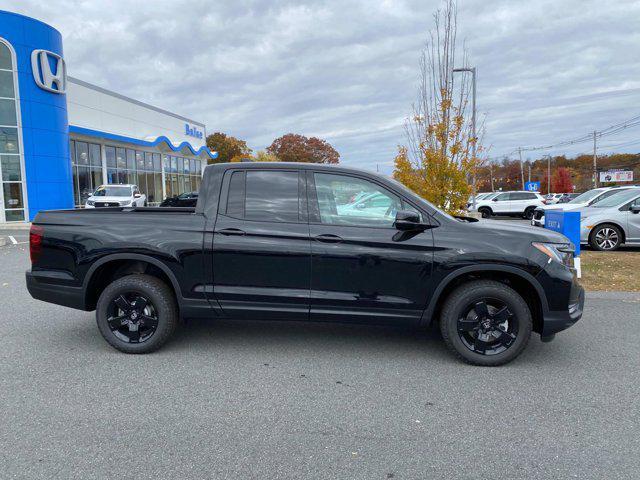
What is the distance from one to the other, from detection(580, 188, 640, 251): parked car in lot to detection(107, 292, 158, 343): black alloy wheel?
34.9ft

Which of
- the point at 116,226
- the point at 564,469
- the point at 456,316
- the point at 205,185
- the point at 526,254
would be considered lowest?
the point at 564,469

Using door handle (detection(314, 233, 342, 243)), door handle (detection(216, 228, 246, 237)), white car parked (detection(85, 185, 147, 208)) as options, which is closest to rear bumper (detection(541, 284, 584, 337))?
door handle (detection(314, 233, 342, 243))

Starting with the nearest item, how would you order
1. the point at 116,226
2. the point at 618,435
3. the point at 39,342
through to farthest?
the point at 618,435 → the point at 116,226 → the point at 39,342

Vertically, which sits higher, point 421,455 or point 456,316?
point 456,316

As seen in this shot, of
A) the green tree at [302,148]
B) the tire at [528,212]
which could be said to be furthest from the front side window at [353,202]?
the green tree at [302,148]

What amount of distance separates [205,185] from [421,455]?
9.98ft

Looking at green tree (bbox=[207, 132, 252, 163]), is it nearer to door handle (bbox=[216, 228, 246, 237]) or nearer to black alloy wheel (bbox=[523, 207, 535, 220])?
black alloy wheel (bbox=[523, 207, 535, 220])

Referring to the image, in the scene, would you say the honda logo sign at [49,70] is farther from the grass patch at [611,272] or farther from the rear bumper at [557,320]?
the rear bumper at [557,320]

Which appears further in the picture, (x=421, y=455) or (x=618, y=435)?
(x=618, y=435)

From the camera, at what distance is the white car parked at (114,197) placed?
20906 millimetres

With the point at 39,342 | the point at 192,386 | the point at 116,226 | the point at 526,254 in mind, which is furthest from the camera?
the point at 39,342

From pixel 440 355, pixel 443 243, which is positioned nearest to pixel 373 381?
pixel 440 355

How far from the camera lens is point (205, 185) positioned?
178 inches

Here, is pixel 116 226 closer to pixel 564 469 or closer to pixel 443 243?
pixel 443 243
